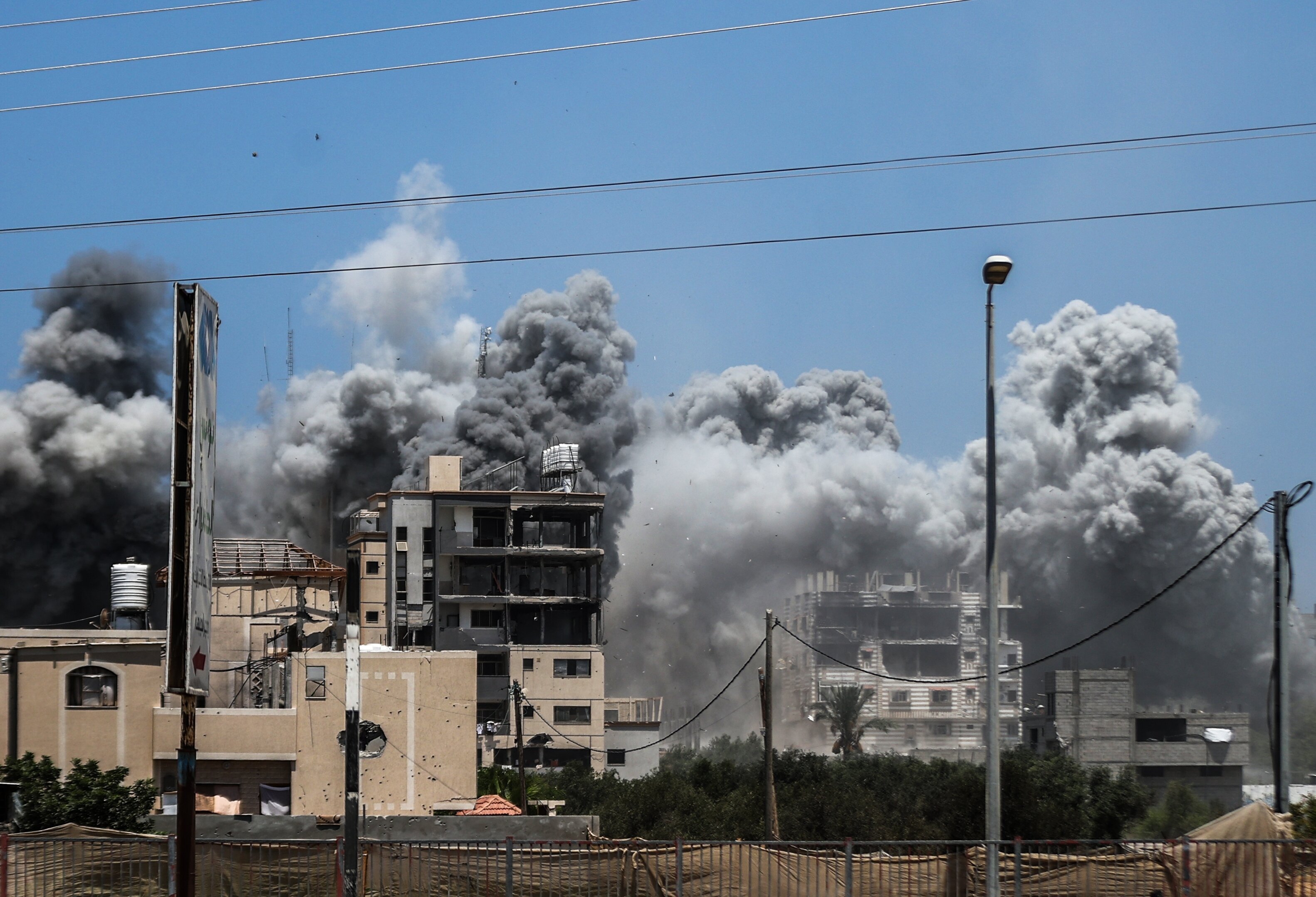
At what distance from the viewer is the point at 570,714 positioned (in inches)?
3775

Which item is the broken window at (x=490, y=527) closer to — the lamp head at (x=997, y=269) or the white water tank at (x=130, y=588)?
the white water tank at (x=130, y=588)

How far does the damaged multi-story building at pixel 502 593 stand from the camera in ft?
315

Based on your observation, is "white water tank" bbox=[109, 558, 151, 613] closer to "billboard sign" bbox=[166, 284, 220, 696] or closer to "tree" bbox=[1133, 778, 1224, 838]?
"billboard sign" bbox=[166, 284, 220, 696]

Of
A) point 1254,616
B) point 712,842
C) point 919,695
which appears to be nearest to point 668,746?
point 919,695

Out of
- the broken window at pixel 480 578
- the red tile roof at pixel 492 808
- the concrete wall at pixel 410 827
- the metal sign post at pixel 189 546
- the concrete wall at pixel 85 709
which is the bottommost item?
the red tile roof at pixel 492 808

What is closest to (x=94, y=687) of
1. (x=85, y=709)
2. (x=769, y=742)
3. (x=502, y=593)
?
(x=85, y=709)

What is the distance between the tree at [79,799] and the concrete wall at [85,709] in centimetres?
795

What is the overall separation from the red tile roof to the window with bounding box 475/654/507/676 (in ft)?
190

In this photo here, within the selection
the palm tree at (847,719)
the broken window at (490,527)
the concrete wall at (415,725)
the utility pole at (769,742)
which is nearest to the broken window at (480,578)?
the broken window at (490,527)

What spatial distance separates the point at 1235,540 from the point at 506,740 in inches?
3551

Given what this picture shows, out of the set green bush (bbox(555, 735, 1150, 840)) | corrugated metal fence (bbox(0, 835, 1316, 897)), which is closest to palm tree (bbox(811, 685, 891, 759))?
green bush (bbox(555, 735, 1150, 840))

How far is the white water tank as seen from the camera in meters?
54.4

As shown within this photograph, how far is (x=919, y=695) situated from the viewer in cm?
17562

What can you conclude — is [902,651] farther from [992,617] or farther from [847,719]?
[992,617]
